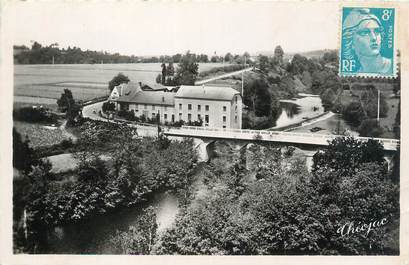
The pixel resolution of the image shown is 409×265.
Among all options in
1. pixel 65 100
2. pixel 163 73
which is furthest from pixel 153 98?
pixel 65 100

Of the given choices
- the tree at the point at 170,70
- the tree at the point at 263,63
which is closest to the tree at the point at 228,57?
the tree at the point at 263,63

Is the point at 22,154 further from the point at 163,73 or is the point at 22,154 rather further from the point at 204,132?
the point at 204,132

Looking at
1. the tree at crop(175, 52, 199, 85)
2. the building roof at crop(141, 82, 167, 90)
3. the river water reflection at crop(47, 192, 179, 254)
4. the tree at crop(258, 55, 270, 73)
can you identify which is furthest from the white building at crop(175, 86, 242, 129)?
the river water reflection at crop(47, 192, 179, 254)

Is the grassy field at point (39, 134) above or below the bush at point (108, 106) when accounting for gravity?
below

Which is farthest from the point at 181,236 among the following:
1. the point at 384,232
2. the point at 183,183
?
the point at 384,232

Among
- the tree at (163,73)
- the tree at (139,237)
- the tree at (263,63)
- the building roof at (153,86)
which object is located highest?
the tree at (263,63)
